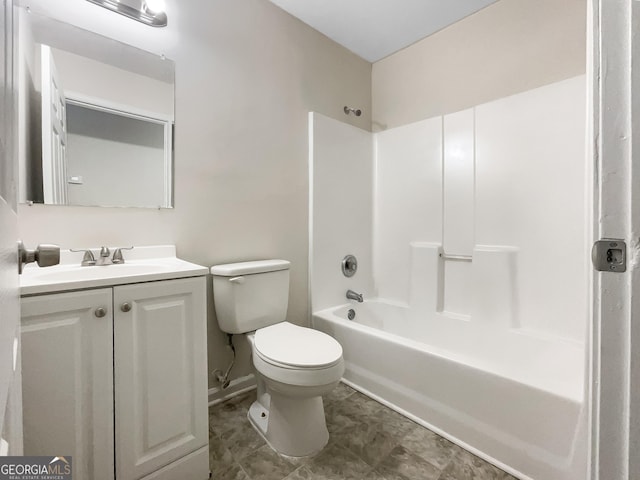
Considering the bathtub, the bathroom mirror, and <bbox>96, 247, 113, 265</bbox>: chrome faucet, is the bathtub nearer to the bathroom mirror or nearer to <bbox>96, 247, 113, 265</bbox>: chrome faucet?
<bbox>96, 247, 113, 265</bbox>: chrome faucet

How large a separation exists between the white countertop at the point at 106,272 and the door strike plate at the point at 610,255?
110 centimetres

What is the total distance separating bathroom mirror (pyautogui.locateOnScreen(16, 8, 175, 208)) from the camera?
1092 mm

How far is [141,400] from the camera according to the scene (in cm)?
97

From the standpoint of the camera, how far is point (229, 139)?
5.30ft

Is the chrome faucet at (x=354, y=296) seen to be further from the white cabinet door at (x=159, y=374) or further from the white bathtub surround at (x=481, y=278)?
the white cabinet door at (x=159, y=374)

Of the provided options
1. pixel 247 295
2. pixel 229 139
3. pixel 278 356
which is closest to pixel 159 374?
pixel 278 356

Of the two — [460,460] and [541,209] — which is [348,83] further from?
[460,460]

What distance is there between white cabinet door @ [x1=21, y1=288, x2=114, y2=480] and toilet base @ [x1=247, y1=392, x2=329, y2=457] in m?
0.62

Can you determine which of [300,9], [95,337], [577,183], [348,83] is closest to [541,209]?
[577,183]

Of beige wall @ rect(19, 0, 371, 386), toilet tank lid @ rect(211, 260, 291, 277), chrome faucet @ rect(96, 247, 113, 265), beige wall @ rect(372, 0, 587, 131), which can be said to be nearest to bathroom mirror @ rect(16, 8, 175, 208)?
beige wall @ rect(19, 0, 371, 386)

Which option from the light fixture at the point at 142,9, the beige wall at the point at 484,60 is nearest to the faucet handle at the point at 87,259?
the light fixture at the point at 142,9

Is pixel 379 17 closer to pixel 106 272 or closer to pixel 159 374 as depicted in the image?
pixel 106 272

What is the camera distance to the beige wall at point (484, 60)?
1559mm

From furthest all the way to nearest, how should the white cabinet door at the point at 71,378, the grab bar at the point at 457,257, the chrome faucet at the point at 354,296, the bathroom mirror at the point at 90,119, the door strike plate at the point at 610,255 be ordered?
the chrome faucet at the point at 354,296
the grab bar at the point at 457,257
the bathroom mirror at the point at 90,119
the white cabinet door at the point at 71,378
the door strike plate at the point at 610,255
